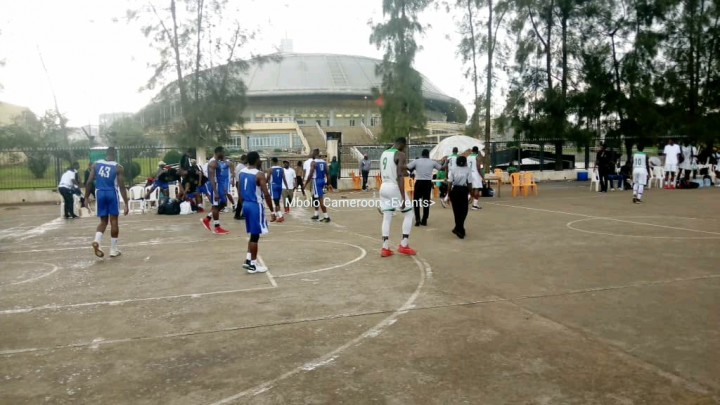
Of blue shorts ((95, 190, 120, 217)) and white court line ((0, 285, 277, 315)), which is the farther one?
blue shorts ((95, 190, 120, 217))

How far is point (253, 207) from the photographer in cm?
736

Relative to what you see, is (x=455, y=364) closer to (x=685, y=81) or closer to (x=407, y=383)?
(x=407, y=383)

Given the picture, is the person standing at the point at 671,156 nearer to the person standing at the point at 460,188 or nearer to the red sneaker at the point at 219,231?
the person standing at the point at 460,188

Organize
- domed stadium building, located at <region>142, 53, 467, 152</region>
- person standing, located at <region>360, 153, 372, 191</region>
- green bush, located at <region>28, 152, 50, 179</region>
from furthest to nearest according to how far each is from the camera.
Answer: domed stadium building, located at <region>142, 53, 467, 152</region> < person standing, located at <region>360, 153, 372, 191</region> < green bush, located at <region>28, 152, 50, 179</region>

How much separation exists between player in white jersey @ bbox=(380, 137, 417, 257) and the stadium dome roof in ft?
206

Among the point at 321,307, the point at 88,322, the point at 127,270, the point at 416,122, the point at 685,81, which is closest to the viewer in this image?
the point at 88,322

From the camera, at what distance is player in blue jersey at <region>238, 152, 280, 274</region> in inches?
287

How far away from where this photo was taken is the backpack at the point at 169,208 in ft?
51.9

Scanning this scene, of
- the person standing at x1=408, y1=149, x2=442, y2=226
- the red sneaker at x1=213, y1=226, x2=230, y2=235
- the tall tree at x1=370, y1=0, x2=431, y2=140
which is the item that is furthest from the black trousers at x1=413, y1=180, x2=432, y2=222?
the tall tree at x1=370, y1=0, x2=431, y2=140

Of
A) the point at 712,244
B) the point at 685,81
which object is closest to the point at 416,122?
the point at 685,81

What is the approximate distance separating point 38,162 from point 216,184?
13496 mm

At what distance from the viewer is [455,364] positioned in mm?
3986

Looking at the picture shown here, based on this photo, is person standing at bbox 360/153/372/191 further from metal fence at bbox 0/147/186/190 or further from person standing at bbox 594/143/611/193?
person standing at bbox 594/143/611/193

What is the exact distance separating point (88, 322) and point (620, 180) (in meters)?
22.0
